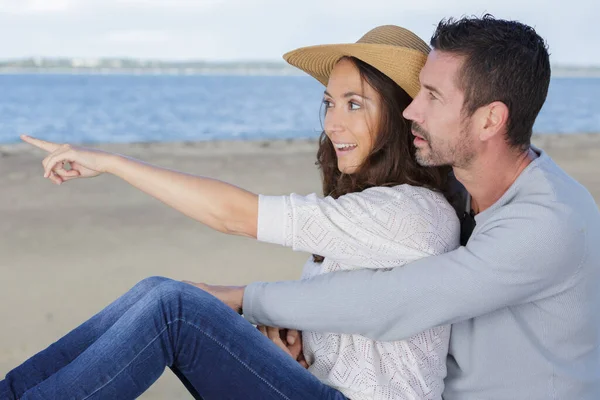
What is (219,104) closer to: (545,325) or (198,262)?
(198,262)

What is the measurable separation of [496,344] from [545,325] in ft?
0.39

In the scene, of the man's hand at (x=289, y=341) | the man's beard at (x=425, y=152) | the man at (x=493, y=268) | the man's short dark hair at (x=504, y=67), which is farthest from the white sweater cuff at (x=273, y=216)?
the man's short dark hair at (x=504, y=67)

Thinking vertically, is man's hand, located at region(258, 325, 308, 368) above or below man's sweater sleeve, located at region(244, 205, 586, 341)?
below

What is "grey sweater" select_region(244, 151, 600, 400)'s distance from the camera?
1.83 metres

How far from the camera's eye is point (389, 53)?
212cm

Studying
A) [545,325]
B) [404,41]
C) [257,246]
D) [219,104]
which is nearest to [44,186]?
[257,246]

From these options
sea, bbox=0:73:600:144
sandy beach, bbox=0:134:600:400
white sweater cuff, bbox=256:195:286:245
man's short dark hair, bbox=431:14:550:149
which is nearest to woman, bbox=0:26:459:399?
white sweater cuff, bbox=256:195:286:245

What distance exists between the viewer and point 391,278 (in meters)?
1.90

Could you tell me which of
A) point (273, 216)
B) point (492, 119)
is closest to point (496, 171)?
point (492, 119)

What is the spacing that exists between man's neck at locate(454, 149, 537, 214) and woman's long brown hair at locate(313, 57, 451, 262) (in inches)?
5.4

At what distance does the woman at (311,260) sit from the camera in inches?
73.2

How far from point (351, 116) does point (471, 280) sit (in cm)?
63

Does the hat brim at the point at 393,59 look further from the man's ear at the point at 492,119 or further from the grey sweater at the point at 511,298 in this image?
the grey sweater at the point at 511,298

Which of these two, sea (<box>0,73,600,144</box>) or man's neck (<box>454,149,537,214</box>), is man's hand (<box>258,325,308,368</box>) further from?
sea (<box>0,73,600,144</box>)
